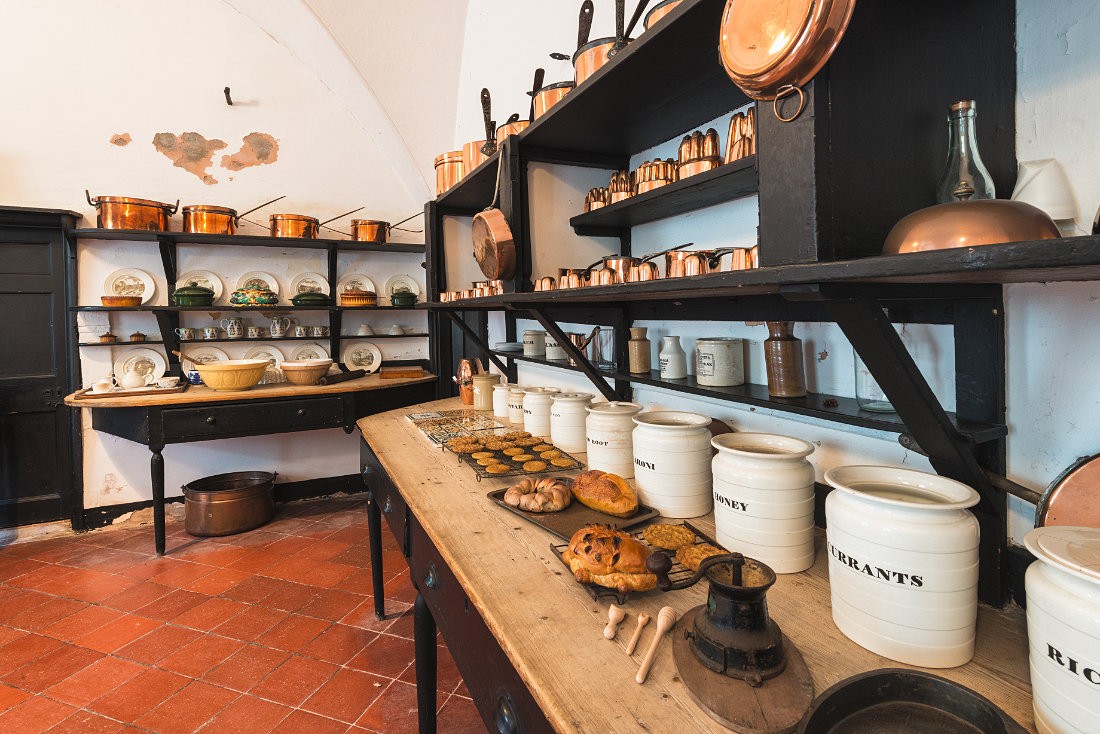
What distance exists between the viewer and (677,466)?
1.37m

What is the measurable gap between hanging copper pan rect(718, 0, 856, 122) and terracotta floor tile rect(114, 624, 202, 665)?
299 centimetres

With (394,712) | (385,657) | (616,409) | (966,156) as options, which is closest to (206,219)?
(385,657)

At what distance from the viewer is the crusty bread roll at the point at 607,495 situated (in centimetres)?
136

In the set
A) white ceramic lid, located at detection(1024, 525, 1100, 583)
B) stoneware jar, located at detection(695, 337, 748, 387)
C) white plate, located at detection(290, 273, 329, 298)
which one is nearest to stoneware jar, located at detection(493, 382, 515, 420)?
stoneware jar, located at detection(695, 337, 748, 387)

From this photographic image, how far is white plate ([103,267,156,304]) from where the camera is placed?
3.89m

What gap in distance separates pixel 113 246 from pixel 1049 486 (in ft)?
16.6

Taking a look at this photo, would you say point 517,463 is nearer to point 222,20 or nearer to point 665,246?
point 665,246

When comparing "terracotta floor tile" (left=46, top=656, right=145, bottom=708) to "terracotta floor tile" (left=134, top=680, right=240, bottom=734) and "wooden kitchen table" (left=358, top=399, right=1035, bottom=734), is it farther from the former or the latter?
"wooden kitchen table" (left=358, top=399, right=1035, bottom=734)

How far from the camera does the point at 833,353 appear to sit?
4.42 ft

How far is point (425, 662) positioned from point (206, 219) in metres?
3.63

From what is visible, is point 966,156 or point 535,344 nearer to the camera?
point 966,156

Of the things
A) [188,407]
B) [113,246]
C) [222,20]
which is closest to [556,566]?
[188,407]

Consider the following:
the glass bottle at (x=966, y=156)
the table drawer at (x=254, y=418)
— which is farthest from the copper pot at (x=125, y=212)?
the glass bottle at (x=966, y=156)

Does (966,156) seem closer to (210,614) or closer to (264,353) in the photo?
(210,614)
